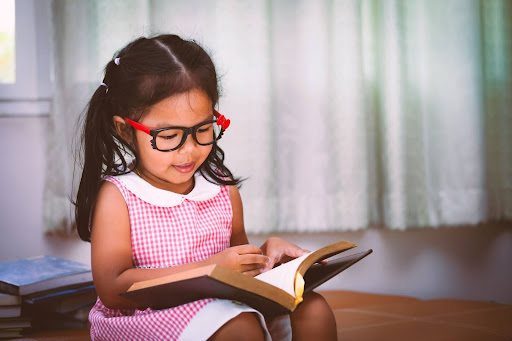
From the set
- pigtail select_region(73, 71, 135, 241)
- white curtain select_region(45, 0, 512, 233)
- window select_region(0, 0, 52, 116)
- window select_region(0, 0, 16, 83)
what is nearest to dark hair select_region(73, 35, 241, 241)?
pigtail select_region(73, 71, 135, 241)

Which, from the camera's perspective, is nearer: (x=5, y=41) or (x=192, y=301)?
(x=192, y=301)

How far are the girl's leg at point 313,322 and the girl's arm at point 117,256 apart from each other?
108 millimetres

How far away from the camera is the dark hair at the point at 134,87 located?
3.49ft

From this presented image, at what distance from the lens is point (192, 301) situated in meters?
0.91

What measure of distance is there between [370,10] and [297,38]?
0.24 m

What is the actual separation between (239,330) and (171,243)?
1.01ft

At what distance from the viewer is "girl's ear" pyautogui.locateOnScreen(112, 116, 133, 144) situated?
112 cm

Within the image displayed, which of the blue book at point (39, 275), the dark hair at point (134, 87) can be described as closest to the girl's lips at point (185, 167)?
the dark hair at point (134, 87)

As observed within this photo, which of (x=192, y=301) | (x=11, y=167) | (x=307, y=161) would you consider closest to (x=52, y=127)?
(x=11, y=167)

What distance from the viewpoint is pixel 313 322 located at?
961 millimetres

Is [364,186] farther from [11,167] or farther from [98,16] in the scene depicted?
[11,167]

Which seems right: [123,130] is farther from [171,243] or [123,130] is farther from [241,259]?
[241,259]

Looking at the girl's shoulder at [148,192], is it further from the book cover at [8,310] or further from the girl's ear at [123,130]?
the book cover at [8,310]

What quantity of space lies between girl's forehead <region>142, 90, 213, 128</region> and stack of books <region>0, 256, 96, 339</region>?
52 centimetres
